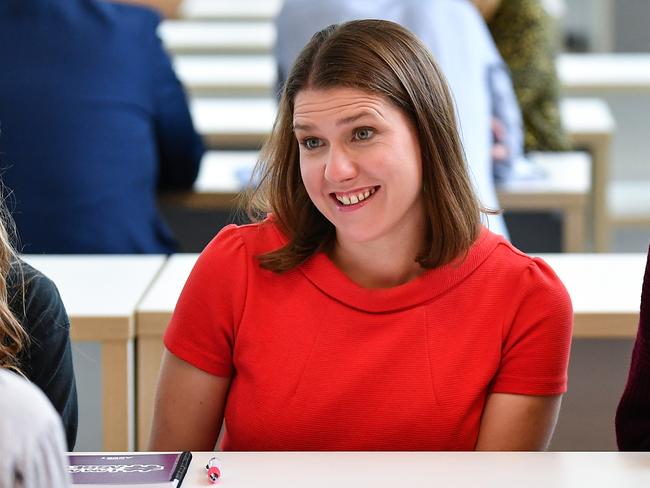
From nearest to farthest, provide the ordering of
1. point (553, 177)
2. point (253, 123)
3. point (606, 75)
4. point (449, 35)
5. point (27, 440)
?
point (27, 440), point (449, 35), point (553, 177), point (253, 123), point (606, 75)

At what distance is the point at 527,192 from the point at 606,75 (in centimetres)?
152

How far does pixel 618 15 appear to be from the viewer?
6723 mm

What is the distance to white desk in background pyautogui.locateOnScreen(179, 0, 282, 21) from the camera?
22.9 feet

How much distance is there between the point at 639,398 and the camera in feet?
5.09

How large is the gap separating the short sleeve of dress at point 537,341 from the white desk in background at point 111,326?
0.63 meters

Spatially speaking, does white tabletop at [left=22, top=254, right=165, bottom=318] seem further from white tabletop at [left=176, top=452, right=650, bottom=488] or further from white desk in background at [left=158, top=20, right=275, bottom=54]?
white desk in background at [left=158, top=20, right=275, bottom=54]

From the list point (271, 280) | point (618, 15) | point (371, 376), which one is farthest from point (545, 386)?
point (618, 15)

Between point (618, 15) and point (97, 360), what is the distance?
5.44 m

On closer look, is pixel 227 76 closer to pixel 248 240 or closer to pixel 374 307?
pixel 248 240

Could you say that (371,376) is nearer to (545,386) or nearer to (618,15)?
(545,386)

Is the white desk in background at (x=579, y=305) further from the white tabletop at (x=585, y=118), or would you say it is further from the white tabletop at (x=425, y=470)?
the white tabletop at (x=585, y=118)

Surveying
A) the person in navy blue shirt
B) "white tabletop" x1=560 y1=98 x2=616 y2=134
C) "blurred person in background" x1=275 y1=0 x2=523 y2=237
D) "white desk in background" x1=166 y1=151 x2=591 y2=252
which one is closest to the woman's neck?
"blurred person in background" x1=275 y1=0 x2=523 y2=237

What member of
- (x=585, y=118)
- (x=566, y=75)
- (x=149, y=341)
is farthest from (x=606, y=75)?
(x=149, y=341)

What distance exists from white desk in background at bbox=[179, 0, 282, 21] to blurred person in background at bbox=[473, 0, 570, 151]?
341 cm
